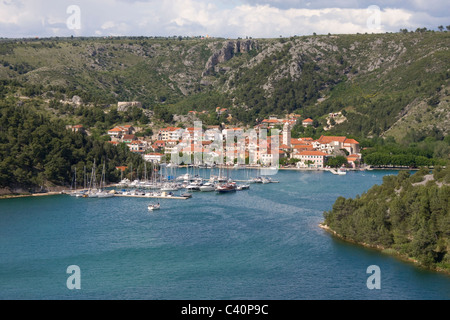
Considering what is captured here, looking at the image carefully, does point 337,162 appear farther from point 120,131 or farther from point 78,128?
point 78,128

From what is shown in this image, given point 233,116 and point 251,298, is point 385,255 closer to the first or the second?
point 251,298

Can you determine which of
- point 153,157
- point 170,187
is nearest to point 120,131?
point 153,157

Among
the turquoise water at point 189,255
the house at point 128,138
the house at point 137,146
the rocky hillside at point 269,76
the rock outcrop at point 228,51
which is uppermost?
the rock outcrop at point 228,51

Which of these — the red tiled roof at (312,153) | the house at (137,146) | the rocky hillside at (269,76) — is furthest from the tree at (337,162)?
the house at (137,146)

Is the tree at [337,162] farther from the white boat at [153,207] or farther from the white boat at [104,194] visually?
the white boat at [153,207]

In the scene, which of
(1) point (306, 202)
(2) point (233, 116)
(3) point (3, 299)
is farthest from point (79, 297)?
(2) point (233, 116)

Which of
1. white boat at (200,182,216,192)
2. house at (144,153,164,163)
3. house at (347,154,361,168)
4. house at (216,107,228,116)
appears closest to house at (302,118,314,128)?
house at (216,107,228,116)
